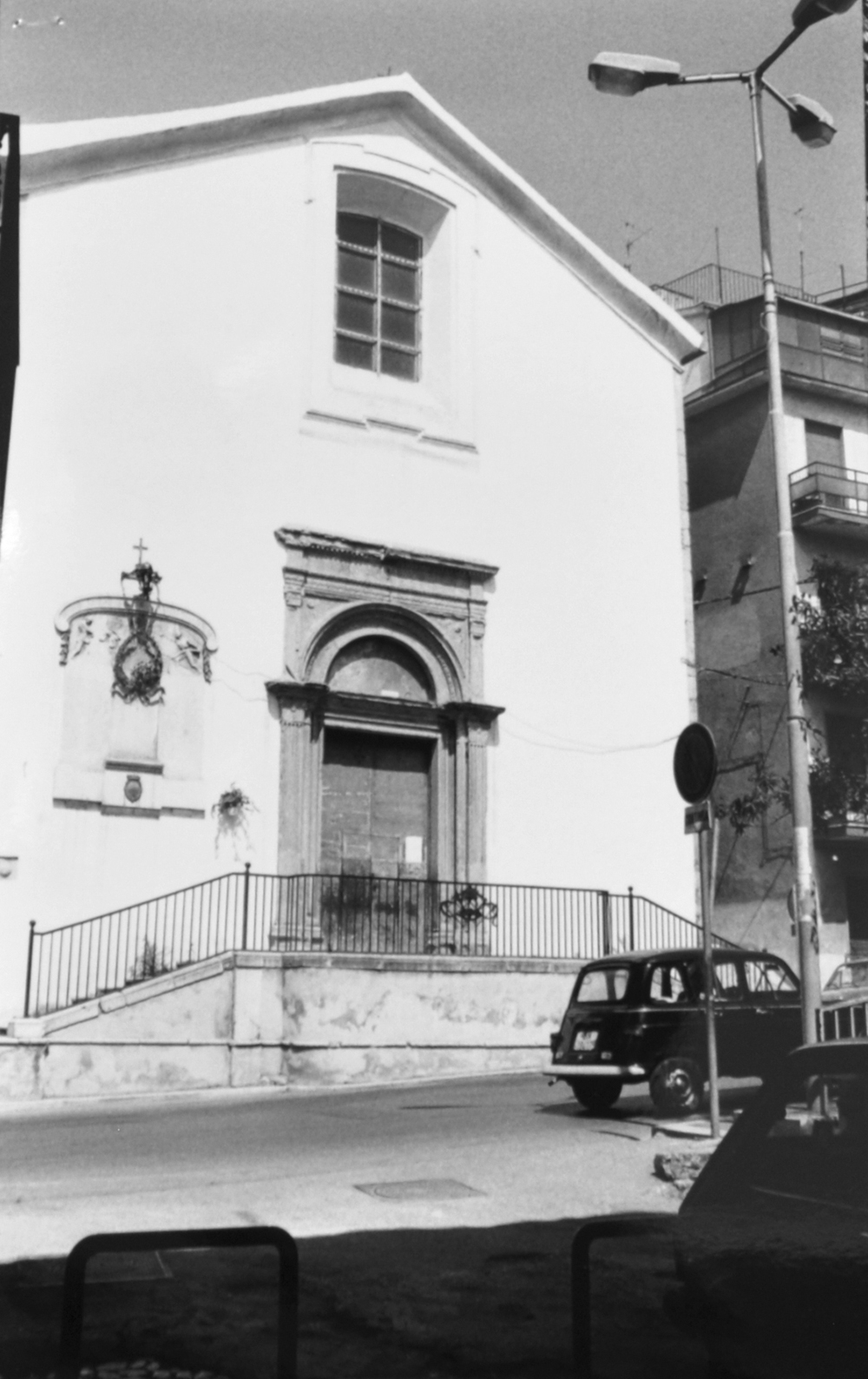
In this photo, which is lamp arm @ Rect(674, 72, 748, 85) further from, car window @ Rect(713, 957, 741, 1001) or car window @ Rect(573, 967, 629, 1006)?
car window @ Rect(573, 967, 629, 1006)

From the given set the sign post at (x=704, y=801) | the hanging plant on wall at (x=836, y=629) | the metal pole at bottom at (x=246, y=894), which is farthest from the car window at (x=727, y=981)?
the metal pole at bottom at (x=246, y=894)

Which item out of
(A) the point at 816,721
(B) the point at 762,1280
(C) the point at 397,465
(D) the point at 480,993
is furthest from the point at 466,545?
(B) the point at 762,1280

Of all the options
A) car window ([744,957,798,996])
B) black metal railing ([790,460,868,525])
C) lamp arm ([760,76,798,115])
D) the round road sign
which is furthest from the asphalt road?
lamp arm ([760,76,798,115])

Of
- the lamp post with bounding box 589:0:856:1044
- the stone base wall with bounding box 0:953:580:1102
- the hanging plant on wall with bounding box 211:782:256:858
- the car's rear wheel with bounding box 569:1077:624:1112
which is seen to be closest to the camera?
the lamp post with bounding box 589:0:856:1044

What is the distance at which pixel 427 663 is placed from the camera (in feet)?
57.6

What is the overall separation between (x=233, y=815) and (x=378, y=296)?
6092mm

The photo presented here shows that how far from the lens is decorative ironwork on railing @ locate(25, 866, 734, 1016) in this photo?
1351cm

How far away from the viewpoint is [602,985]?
37.3 feet

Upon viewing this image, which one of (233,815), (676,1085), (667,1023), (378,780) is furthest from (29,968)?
(676,1085)

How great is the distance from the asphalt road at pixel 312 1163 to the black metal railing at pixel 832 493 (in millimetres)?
4079

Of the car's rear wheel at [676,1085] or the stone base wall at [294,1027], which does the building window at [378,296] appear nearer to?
the stone base wall at [294,1027]

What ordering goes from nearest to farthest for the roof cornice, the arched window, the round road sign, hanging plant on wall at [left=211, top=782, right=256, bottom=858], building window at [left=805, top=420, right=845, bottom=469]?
1. the round road sign
2. building window at [left=805, top=420, right=845, bottom=469]
3. the roof cornice
4. hanging plant on wall at [left=211, top=782, right=256, bottom=858]
5. the arched window

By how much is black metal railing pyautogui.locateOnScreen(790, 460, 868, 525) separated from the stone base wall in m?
6.64

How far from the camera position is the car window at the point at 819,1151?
381 centimetres
